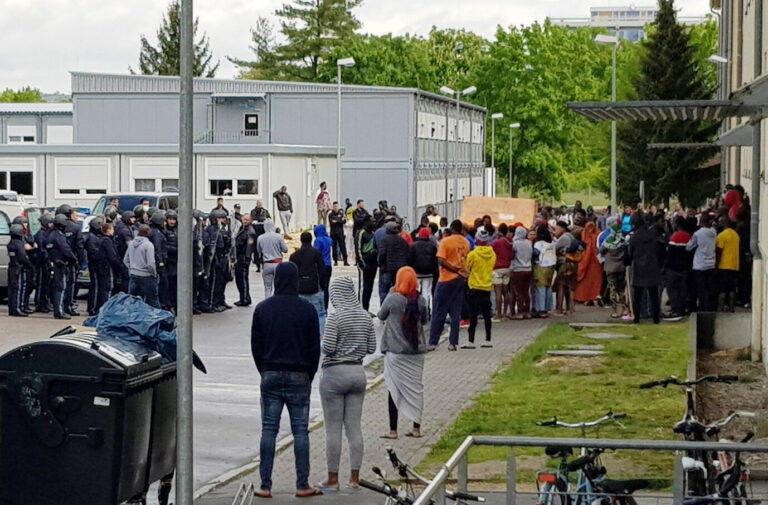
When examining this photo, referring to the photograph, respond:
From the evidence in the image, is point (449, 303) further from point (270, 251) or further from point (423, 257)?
point (270, 251)

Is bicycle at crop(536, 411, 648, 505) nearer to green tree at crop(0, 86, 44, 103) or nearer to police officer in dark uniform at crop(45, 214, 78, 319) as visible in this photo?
police officer in dark uniform at crop(45, 214, 78, 319)

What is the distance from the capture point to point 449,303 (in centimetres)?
2144

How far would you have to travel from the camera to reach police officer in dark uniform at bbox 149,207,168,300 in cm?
2500

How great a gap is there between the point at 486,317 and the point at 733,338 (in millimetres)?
4073

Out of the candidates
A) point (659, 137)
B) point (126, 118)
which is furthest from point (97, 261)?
point (659, 137)

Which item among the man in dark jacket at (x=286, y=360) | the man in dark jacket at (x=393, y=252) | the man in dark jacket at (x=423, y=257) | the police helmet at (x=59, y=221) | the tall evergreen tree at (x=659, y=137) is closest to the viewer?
the man in dark jacket at (x=286, y=360)

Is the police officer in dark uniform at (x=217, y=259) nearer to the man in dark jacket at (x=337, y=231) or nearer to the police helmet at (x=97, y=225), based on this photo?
the police helmet at (x=97, y=225)

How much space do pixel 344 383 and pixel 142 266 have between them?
12639 mm

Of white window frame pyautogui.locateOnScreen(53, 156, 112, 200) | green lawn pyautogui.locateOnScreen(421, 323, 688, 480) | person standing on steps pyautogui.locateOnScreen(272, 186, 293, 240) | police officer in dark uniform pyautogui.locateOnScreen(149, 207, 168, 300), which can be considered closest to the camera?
green lawn pyautogui.locateOnScreen(421, 323, 688, 480)

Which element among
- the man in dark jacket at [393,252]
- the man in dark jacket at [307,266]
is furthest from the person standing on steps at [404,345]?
the man in dark jacket at [393,252]

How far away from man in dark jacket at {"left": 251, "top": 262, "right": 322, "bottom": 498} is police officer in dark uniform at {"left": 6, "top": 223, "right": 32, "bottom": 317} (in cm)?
1508

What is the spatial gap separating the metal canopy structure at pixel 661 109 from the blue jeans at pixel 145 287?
8.51 metres

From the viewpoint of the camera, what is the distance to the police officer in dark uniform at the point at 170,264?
2539 cm

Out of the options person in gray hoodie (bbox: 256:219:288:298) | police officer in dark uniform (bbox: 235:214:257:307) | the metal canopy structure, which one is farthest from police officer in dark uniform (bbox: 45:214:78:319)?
the metal canopy structure
